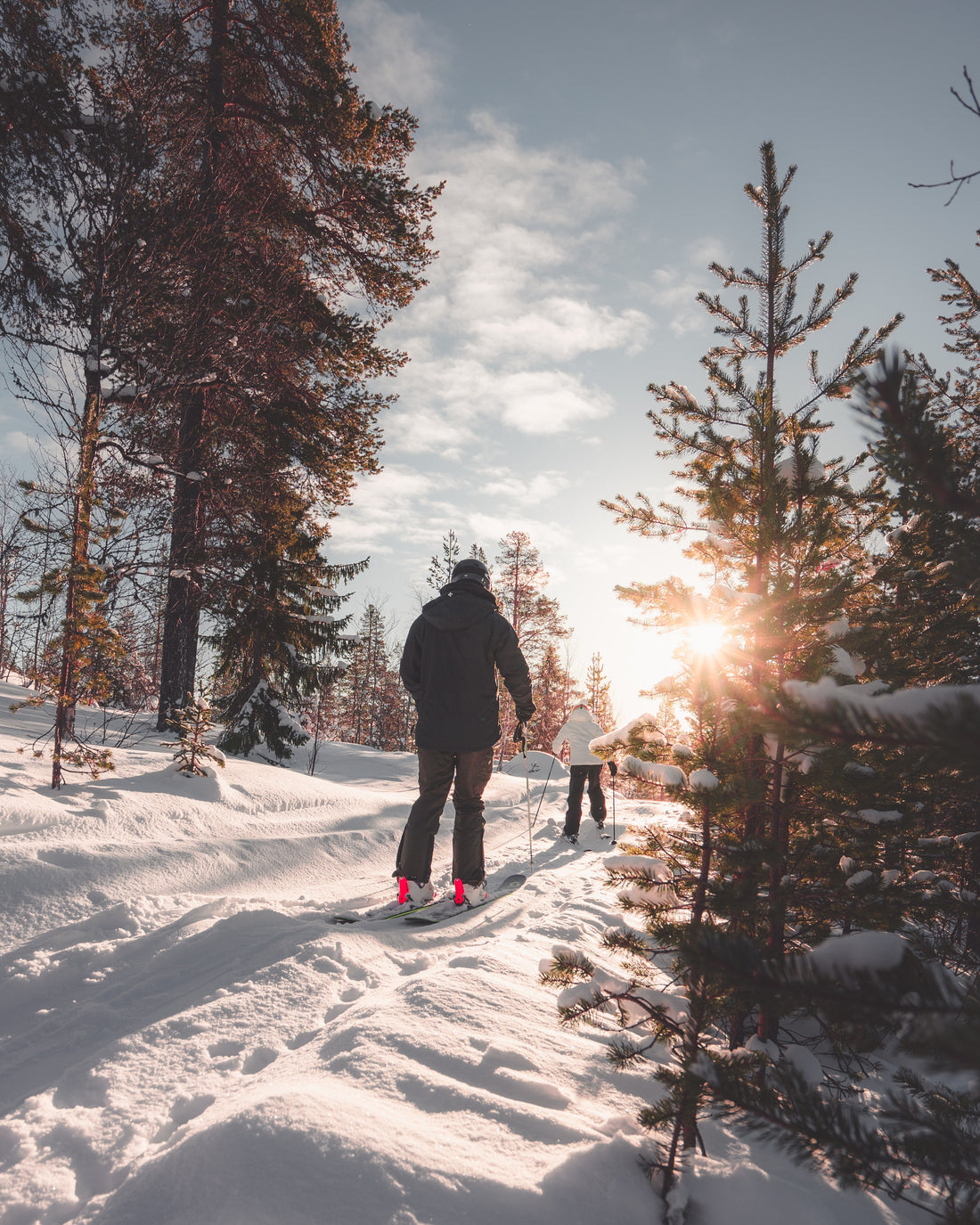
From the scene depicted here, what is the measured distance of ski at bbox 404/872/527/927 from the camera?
3.67 meters

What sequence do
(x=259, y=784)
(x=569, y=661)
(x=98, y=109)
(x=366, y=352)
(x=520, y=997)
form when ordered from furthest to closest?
(x=569, y=661)
(x=366, y=352)
(x=98, y=109)
(x=259, y=784)
(x=520, y=997)

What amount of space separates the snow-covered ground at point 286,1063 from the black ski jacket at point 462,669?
1.25 meters

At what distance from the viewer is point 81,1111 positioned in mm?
1771

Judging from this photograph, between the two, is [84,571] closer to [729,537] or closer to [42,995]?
[42,995]

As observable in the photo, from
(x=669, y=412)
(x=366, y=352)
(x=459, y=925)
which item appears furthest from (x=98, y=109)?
(x=459, y=925)

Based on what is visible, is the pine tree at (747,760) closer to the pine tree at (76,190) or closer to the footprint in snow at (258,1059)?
the footprint in snow at (258,1059)

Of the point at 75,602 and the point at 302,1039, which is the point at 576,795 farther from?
the point at 75,602

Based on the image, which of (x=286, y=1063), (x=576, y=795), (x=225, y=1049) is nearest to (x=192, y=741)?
(x=225, y=1049)

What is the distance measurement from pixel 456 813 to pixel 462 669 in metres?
1.05

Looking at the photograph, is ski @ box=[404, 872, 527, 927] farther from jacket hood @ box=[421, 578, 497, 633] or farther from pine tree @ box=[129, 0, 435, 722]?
pine tree @ box=[129, 0, 435, 722]

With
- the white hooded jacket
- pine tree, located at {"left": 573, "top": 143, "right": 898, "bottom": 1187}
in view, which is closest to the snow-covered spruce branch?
pine tree, located at {"left": 573, "top": 143, "right": 898, "bottom": 1187}

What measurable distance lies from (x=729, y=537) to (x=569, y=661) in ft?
90.6

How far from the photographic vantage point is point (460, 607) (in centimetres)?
417

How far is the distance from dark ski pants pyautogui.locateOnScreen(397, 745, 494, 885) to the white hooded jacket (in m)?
2.88
